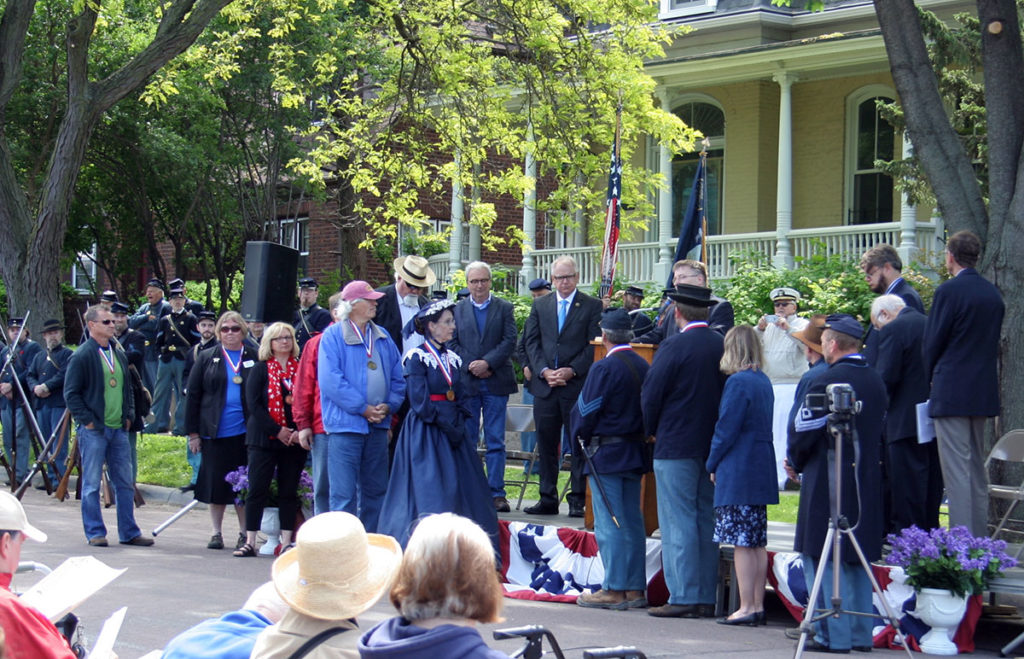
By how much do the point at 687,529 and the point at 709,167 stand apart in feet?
63.0

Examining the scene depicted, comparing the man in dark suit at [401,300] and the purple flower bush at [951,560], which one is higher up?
the man in dark suit at [401,300]

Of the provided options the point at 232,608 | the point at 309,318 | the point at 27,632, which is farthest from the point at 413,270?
the point at 27,632

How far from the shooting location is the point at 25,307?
1939cm

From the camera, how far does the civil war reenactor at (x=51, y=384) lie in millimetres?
17219

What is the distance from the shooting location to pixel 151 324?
20.3m

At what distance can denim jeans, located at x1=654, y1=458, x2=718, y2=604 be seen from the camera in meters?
9.23

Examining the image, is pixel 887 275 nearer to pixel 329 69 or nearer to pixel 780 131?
pixel 329 69

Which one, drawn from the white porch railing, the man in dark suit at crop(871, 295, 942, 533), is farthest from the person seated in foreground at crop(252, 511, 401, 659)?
the white porch railing

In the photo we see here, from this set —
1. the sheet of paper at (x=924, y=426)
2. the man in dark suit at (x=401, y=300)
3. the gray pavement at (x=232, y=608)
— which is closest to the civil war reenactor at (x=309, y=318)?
the man in dark suit at (x=401, y=300)

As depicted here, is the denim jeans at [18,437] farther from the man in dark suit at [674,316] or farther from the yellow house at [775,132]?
the yellow house at [775,132]

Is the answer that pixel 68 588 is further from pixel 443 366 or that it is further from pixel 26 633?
pixel 443 366

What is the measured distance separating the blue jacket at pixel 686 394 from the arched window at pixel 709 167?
59.2 feet

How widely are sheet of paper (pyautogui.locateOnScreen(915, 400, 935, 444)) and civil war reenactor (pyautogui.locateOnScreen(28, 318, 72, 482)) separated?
37.9ft

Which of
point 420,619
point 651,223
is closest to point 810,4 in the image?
point 420,619
